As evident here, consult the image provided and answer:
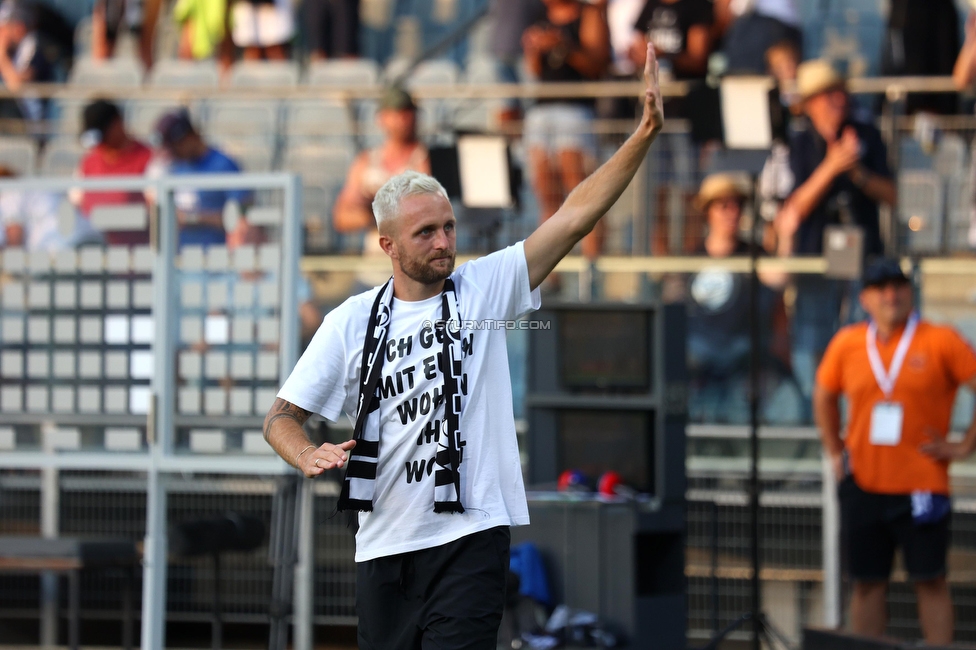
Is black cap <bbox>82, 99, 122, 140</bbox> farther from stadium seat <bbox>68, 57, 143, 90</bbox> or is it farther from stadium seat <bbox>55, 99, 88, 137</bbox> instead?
stadium seat <bbox>68, 57, 143, 90</bbox>

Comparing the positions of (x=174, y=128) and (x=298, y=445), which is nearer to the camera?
(x=298, y=445)

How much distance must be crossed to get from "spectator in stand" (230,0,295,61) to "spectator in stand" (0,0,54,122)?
174 centimetres

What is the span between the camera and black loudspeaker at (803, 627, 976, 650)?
5.83 m

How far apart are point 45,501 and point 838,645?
15.0ft

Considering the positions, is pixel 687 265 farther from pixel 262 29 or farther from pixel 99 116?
pixel 262 29

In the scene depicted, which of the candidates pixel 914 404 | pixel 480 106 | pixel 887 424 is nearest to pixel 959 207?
pixel 914 404

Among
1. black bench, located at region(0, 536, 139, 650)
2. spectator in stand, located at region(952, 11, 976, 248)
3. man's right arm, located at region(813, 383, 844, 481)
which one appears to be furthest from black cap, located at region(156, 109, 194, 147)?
spectator in stand, located at region(952, 11, 976, 248)

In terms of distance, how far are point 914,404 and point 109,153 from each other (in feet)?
19.1

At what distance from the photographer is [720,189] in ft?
28.3

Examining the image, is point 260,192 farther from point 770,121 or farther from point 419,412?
point 419,412

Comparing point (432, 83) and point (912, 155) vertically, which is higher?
point (432, 83)

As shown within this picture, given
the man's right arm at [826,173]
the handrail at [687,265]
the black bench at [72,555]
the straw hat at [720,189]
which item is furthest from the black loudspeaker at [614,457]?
the man's right arm at [826,173]

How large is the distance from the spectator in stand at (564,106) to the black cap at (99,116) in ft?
9.40

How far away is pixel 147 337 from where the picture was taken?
6.65 m
